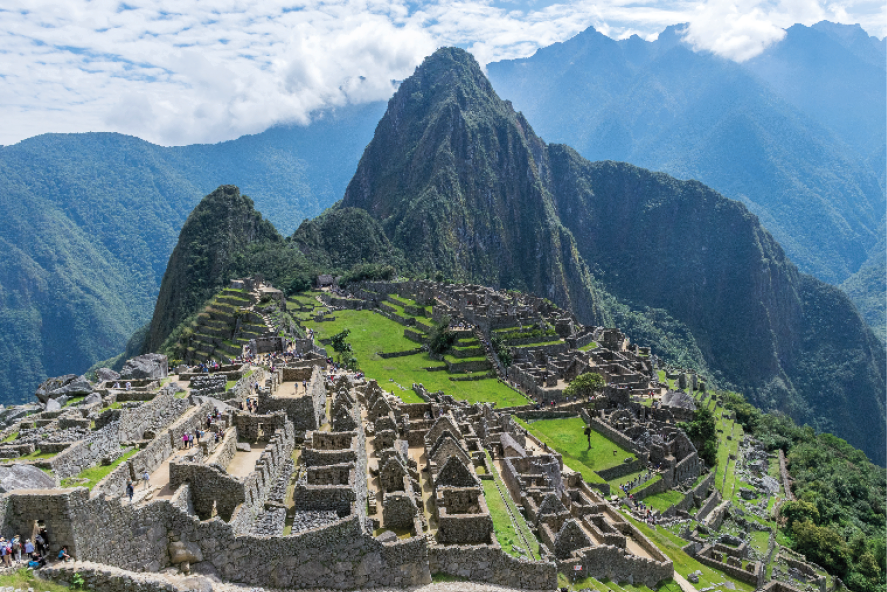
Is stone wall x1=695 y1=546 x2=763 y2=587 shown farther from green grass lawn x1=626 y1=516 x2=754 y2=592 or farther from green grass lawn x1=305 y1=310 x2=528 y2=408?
green grass lawn x1=305 y1=310 x2=528 y2=408

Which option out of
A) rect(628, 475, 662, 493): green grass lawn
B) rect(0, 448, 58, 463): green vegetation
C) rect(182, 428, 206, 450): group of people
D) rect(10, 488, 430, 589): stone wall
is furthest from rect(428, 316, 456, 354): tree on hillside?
rect(0, 448, 58, 463): green vegetation

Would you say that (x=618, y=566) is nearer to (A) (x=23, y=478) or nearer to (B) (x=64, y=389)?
(A) (x=23, y=478)

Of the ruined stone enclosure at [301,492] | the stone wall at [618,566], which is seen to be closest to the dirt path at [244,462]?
the ruined stone enclosure at [301,492]

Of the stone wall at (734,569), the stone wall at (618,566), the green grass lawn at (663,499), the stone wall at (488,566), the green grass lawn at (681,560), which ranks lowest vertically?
the green grass lawn at (663,499)

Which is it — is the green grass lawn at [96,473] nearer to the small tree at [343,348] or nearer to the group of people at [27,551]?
the group of people at [27,551]

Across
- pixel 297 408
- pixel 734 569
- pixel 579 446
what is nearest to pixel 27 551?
pixel 297 408

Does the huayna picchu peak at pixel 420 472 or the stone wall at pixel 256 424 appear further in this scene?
the stone wall at pixel 256 424
